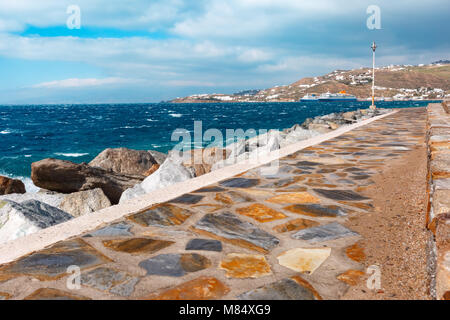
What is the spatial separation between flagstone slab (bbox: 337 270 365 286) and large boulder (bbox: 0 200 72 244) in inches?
111

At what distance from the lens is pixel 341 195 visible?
3.22 metres

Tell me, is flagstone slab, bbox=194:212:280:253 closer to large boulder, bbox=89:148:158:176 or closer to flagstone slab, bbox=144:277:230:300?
flagstone slab, bbox=144:277:230:300

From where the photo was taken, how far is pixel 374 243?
2.20 m

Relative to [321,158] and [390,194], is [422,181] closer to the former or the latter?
[390,194]

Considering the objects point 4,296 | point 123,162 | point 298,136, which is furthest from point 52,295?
point 298,136

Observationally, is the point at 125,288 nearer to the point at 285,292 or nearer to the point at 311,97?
the point at 285,292

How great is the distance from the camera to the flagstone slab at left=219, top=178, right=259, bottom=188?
12.0ft

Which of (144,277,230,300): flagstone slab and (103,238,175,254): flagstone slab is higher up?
(103,238,175,254): flagstone slab

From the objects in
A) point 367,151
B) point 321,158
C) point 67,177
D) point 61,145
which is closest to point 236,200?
point 321,158

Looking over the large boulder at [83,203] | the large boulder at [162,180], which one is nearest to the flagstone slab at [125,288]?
the large boulder at [162,180]

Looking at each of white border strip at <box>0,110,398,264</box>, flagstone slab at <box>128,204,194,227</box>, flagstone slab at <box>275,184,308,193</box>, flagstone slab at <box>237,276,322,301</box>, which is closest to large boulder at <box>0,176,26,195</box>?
white border strip at <box>0,110,398,264</box>

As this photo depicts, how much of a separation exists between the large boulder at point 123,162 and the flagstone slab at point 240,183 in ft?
22.2

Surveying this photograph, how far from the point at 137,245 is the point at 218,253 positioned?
54 cm

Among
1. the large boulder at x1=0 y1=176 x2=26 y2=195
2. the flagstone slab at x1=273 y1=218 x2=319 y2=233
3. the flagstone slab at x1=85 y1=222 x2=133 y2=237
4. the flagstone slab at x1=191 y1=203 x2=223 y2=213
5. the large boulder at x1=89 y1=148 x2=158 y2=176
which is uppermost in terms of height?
the flagstone slab at x1=191 y1=203 x2=223 y2=213
